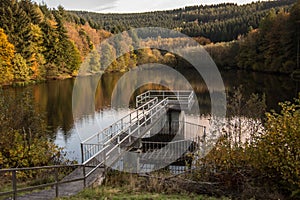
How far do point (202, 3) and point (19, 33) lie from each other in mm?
155196

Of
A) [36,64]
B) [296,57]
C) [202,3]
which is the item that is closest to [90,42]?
[36,64]

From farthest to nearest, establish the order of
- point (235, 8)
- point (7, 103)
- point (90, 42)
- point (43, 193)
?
point (235, 8)
point (90, 42)
point (7, 103)
point (43, 193)

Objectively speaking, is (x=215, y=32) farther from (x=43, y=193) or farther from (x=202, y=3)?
(x=43, y=193)

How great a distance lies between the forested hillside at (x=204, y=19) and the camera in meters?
118

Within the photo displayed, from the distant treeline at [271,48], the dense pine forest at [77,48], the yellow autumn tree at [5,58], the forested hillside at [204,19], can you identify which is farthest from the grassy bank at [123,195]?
the forested hillside at [204,19]

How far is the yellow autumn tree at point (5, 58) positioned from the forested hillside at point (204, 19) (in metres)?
62.7

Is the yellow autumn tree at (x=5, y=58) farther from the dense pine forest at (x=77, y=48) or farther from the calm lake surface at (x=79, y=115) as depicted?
the calm lake surface at (x=79, y=115)

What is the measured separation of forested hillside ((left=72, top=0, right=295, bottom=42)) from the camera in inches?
4633

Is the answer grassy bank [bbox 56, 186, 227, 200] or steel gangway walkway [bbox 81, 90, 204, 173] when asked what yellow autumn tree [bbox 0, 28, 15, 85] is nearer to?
steel gangway walkway [bbox 81, 90, 204, 173]

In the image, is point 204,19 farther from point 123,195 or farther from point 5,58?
point 123,195

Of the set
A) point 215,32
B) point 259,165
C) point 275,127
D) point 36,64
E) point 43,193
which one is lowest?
point 43,193

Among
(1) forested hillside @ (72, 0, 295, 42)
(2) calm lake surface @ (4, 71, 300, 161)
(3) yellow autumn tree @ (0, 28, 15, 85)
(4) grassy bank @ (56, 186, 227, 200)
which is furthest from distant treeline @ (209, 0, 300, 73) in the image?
(4) grassy bank @ (56, 186, 227, 200)

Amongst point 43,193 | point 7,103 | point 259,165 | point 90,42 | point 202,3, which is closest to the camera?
point 43,193

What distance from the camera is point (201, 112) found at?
2812cm
